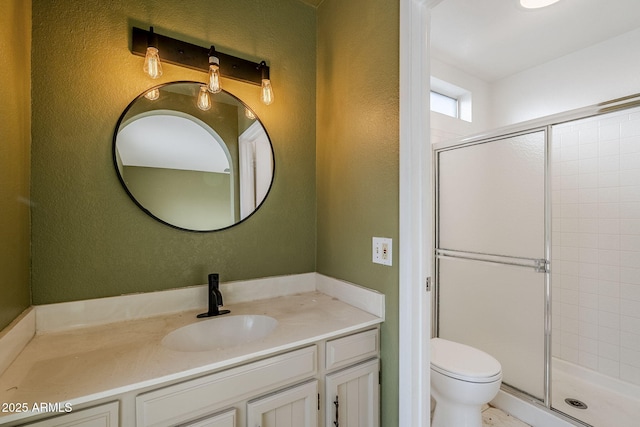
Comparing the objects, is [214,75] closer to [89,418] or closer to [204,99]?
[204,99]

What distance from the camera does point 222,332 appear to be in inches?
48.9

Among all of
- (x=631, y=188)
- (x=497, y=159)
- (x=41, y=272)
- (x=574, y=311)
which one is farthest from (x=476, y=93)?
(x=41, y=272)

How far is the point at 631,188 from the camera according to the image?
2.01m

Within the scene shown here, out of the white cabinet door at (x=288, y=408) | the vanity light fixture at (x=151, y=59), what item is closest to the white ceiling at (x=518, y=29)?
the vanity light fixture at (x=151, y=59)

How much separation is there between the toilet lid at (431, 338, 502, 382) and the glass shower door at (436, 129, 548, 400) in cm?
53

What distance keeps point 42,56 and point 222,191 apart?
0.83 meters

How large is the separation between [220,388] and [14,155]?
3.34ft

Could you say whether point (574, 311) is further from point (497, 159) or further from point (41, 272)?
point (41, 272)

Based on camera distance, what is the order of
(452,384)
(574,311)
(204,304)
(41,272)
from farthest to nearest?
(574,311) → (452,384) → (204,304) → (41,272)

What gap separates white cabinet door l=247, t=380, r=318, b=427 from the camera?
918mm

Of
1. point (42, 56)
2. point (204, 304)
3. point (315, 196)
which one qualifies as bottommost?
point (204, 304)

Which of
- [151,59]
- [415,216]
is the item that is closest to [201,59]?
[151,59]

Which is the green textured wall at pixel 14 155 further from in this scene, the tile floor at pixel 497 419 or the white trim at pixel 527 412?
the white trim at pixel 527 412

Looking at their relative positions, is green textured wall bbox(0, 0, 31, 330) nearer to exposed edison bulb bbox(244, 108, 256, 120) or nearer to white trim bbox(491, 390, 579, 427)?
exposed edison bulb bbox(244, 108, 256, 120)
